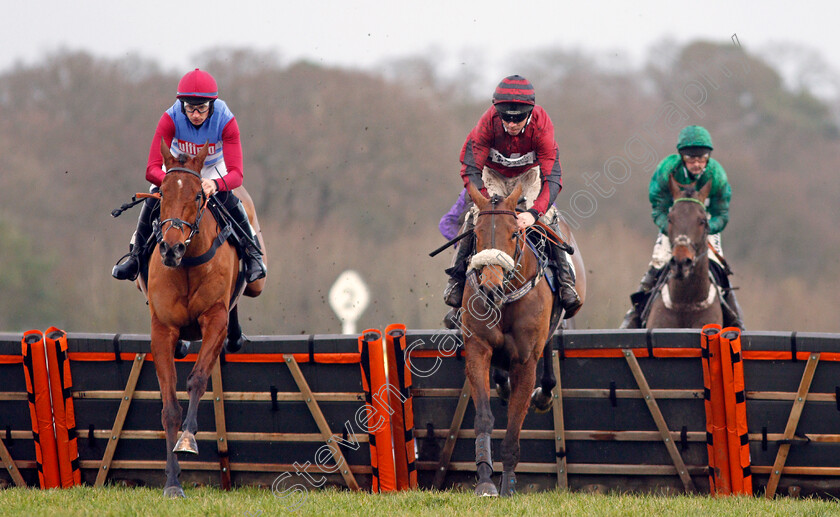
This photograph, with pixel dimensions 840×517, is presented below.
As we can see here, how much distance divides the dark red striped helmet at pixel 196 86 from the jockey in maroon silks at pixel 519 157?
2.11m

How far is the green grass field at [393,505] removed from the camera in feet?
22.1

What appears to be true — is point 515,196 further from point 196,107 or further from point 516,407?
point 196,107

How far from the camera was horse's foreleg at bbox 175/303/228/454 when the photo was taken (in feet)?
25.2

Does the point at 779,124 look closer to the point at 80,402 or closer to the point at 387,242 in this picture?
the point at 387,242

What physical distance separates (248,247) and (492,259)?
2386 mm

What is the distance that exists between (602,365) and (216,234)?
334cm

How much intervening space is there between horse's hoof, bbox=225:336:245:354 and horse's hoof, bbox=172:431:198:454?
1533 mm

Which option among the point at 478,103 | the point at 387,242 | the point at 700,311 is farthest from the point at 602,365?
the point at 478,103

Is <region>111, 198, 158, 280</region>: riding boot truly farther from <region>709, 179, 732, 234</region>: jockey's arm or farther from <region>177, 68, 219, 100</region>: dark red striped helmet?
<region>709, 179, 732, 234</region>: jockey's arm

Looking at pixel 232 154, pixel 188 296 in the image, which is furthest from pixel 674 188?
pixel 188 296

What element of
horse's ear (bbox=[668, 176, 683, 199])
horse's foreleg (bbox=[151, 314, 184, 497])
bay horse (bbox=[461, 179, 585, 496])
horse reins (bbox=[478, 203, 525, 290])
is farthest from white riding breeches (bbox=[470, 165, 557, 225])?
horse's foreleg (bbox=[151, 314, 184, 497])

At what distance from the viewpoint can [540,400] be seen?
28.9 feet

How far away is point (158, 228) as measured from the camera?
7699 mm

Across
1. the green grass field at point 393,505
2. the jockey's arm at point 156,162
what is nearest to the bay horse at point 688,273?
the green grass field at point 393,505
